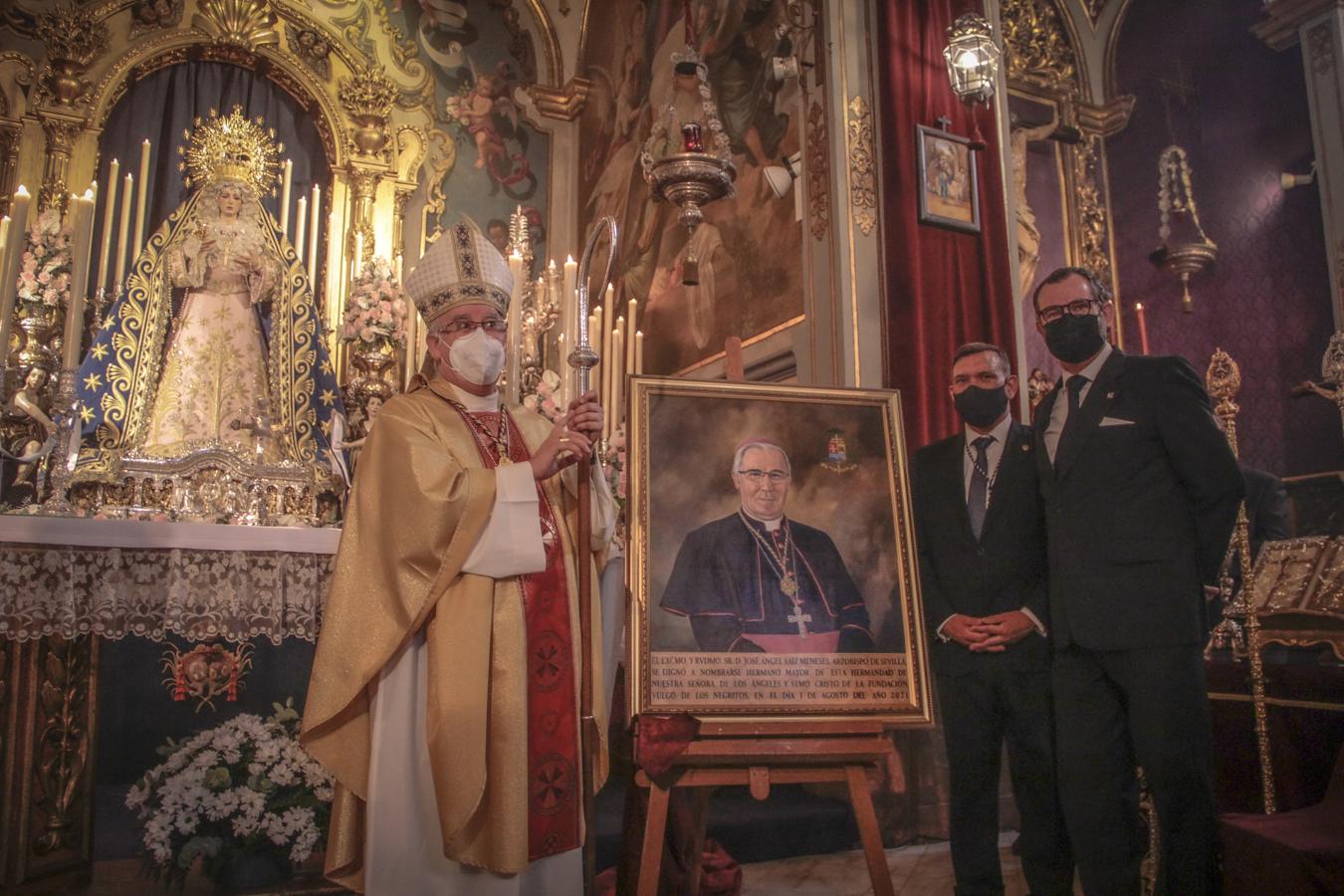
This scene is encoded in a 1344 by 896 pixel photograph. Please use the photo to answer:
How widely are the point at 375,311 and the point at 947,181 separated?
3.05m

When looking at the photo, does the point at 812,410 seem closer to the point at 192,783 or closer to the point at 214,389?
the point at 192,783

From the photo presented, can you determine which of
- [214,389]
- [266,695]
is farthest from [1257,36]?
[266,695]

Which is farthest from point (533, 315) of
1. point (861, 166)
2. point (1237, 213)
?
point (1237, 213)

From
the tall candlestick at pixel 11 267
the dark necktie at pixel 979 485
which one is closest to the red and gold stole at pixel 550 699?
the dark necktie at pixel 979 485

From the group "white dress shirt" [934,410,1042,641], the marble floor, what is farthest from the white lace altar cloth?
"white dress shirt" [934,410,1042,641]

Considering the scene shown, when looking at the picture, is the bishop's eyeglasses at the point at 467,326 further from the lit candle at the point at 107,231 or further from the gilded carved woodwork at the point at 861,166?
the lit candle at the point at 107,231

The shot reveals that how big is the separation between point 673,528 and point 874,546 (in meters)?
0.67

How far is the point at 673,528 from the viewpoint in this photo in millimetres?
3066

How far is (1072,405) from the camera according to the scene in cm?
305

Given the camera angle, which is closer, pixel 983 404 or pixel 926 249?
pixel 983 404

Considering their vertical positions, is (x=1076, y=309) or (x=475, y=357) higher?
(x=1076, y=309)

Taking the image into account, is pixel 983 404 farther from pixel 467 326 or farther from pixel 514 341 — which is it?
pixel 514 341

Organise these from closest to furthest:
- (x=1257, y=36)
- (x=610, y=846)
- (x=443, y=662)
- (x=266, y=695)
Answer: (x=443, y=662) → (x=610, y=846) → (x=266, y=695) → (x=1257, y=36)

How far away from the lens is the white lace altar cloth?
3.39m
